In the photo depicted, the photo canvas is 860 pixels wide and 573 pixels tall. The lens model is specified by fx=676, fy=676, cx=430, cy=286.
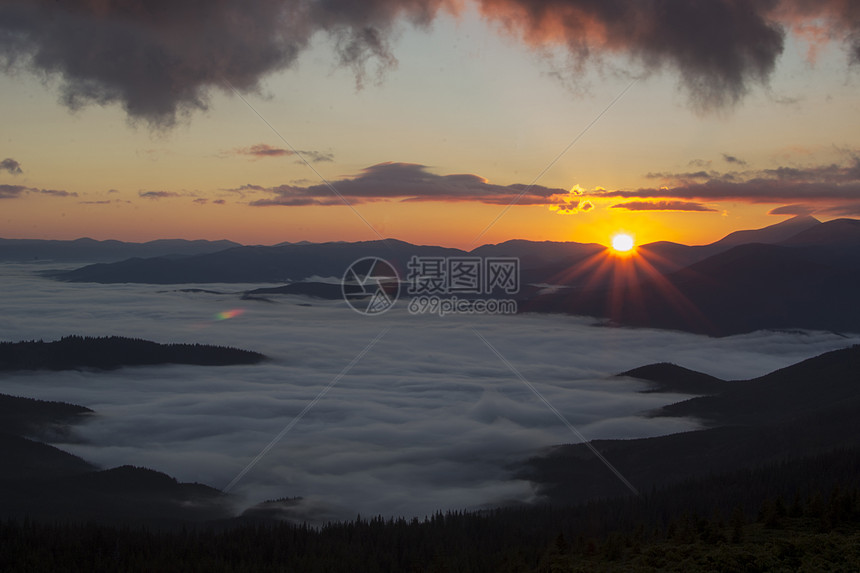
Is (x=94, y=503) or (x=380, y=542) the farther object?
(x=94, y=503)

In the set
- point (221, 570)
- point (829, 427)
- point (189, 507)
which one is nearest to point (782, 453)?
point (829, 427)

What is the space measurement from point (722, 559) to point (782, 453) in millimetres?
146342

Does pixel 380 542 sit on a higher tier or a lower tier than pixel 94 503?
higher

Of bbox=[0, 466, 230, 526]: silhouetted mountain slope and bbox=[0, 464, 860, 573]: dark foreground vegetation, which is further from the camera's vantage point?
bbox=[0, 466, 230, 526]: silhouetted mountain slope

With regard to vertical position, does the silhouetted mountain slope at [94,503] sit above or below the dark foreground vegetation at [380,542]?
below

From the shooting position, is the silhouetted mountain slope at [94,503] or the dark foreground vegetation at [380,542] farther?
the silhouetted mountain slope at [94,503]

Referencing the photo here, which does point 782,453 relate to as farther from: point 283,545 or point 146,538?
point 146,538

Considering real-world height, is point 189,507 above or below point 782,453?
below

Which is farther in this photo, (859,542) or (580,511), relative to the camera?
(580,511)

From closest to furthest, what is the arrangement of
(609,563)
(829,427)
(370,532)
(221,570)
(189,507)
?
(609,563) → (221,570) → (370,532) → (829,427) → (189,507)

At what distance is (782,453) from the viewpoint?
165250mm

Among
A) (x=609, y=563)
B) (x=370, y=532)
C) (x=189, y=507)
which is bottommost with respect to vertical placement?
(x=189, y=507)

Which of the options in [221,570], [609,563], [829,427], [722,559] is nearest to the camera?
[722,559]

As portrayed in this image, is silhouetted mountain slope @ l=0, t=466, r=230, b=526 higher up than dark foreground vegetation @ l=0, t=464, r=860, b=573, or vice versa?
dark foreground vegetation @ l=0, t=464, r=860, b=573
